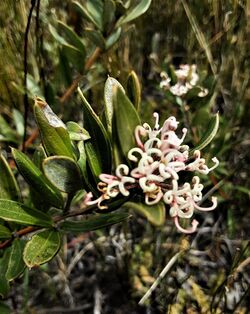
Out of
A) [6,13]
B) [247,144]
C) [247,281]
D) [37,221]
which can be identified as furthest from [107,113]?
[247,144]

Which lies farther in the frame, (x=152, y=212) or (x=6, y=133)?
(x=6, y=133)

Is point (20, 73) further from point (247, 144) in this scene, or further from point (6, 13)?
point (247, 144)

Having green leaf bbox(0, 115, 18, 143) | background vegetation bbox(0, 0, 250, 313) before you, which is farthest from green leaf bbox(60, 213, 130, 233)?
green leaf bbox(0, 115, 18, 143)

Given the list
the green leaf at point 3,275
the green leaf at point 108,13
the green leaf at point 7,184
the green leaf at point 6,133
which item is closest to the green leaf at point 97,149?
the green leaf at point 7,184

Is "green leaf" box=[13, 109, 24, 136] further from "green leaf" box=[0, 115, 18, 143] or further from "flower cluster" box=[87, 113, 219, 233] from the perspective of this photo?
"flower cluster" box=[87, 113, 219, 233]

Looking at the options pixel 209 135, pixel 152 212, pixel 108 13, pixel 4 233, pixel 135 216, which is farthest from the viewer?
pixel 135 216

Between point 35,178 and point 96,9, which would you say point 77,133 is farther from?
point 96,9

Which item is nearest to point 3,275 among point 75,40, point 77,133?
point 77,133

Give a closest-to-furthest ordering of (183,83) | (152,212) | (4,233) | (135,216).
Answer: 1. (152,212)
2. (4,233)
3. (183,83)
4. (135,216)
